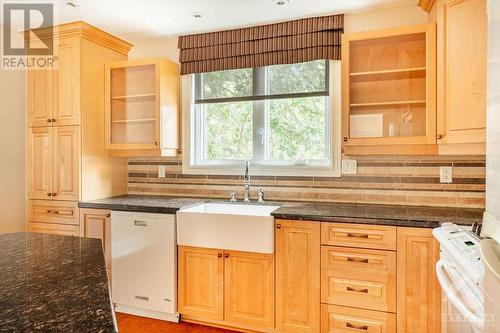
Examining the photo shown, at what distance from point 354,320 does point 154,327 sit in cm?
144

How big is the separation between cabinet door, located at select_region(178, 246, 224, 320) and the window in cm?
86

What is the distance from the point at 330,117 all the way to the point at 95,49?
6.90 ft

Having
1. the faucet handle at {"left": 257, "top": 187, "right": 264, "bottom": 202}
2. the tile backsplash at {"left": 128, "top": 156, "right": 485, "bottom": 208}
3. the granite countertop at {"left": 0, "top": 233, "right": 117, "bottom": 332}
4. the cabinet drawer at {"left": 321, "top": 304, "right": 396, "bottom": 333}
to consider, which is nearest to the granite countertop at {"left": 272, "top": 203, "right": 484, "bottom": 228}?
the tile backsplash at {"left": 128, "top": 156, "right": 485, "bottom": 208}

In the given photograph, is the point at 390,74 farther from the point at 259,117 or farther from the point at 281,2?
the point at 259,117

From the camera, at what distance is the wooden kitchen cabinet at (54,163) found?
2826 mm

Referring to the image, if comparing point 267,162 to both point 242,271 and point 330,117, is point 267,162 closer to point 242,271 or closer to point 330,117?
point 330,117

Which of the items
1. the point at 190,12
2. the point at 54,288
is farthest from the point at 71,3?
the point at 54,288

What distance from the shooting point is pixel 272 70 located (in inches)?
120

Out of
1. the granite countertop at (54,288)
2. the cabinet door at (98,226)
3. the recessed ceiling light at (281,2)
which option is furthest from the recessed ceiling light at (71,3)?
the granite countertop at (54,288)

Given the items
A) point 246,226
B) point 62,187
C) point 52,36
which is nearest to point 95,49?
point 52,36

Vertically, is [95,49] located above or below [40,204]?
above

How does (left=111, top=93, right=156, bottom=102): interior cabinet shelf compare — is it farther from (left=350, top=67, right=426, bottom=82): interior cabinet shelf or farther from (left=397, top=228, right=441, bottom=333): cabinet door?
(left=397, top=228, right=441, bottom=333): cabinet door

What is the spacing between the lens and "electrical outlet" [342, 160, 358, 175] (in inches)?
106

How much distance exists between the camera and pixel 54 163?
9.51ft
